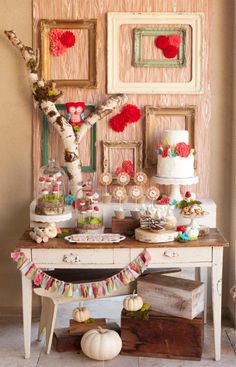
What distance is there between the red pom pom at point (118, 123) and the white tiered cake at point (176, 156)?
1.12ft

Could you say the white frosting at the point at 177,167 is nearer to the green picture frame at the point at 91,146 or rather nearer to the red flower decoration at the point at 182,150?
the red flower decoration at the point at 182,150

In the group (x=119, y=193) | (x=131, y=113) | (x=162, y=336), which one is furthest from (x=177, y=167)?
(x=162, y=336)

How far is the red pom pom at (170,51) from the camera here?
4313 millimetres

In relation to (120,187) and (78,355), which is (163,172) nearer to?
(120,187)

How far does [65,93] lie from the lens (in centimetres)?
440

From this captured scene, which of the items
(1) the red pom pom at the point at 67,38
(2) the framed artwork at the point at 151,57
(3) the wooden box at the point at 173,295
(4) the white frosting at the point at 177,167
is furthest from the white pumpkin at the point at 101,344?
(1) the red pom pom at the point at 67,38

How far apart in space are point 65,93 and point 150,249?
1.27 metres

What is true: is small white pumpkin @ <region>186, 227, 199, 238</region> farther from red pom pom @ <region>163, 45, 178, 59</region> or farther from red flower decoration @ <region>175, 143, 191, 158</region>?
red pom pom @ <region>163, 45, 178, 59</region>

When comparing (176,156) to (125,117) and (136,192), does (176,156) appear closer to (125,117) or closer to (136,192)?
(136,192)

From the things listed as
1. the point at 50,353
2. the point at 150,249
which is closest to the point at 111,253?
the point at 150,249

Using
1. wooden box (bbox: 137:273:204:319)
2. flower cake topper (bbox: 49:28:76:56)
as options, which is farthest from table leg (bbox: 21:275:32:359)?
flower cake topper (bbox: 49:28:76:56)

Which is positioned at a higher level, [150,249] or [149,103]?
[149,103]

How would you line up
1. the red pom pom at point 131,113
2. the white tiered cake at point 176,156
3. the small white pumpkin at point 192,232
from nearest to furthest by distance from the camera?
the small white pumpkin at point 192,232 < the white tiered cake at point 176,156 < the red pom pom at point 131,113

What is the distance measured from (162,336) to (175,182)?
97cm
